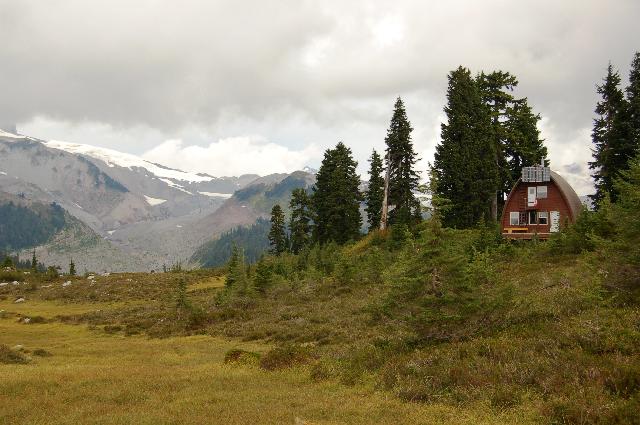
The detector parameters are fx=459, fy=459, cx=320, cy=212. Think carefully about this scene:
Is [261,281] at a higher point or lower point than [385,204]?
lower

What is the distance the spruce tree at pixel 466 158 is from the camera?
50969 mm

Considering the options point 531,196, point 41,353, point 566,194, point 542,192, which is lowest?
point 41,353

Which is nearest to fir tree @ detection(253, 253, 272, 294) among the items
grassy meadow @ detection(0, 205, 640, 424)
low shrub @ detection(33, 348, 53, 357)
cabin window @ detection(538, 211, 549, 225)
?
grassy meadow @ detection(0, 205, 640, 424)

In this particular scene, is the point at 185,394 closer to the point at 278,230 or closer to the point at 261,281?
the point at 261,281

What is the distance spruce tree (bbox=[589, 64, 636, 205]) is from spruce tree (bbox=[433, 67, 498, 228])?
1034cm

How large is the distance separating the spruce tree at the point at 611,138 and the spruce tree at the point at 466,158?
10.3 meters

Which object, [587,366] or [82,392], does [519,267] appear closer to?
[587,366]

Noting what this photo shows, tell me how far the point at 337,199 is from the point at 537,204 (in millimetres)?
27558

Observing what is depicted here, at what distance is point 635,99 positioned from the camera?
44.5 m

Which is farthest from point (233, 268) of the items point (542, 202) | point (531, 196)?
point (542, 202)

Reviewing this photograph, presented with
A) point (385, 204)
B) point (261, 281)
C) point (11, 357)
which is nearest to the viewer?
point (11, 357)

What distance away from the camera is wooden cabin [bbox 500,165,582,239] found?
170 feet

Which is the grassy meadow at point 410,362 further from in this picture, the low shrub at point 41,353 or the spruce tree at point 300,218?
the spruce tree at point 300,218

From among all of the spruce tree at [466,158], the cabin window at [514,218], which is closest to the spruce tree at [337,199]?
the spruce tree at [466,158]
